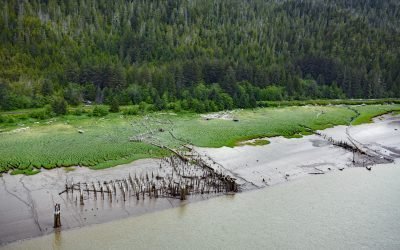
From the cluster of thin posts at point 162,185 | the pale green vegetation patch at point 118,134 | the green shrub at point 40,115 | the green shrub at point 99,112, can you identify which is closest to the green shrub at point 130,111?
the pale green vegetation patch at point 118,134

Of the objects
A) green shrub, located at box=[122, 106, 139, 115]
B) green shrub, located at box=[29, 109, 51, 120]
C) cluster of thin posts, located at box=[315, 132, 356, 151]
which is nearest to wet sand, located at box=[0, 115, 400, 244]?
cluster of thin posts, located at box=[315, 132, 356, 151]

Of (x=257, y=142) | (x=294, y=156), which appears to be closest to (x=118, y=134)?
(x=257, y=142)

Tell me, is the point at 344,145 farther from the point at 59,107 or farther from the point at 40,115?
the point at 40,115

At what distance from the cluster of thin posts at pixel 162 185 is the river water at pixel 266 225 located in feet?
8.71

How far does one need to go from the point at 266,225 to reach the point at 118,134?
134 feet

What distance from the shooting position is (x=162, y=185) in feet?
164

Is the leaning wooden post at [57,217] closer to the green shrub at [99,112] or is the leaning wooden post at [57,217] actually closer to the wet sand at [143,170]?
the wet sand at [143,170]

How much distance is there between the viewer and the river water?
37.1 meters

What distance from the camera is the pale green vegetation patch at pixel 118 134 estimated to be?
58.7 m

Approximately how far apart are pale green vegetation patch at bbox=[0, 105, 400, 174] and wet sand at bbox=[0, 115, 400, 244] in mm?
3367

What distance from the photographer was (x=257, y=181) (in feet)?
177

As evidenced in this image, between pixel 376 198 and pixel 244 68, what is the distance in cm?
10008

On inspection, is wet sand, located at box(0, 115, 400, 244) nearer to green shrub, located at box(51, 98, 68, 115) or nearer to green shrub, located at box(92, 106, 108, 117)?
green shrub, located at box(92, 106, 108, 117)

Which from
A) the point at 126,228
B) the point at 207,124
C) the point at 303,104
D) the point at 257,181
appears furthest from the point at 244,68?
the point at 126,228
